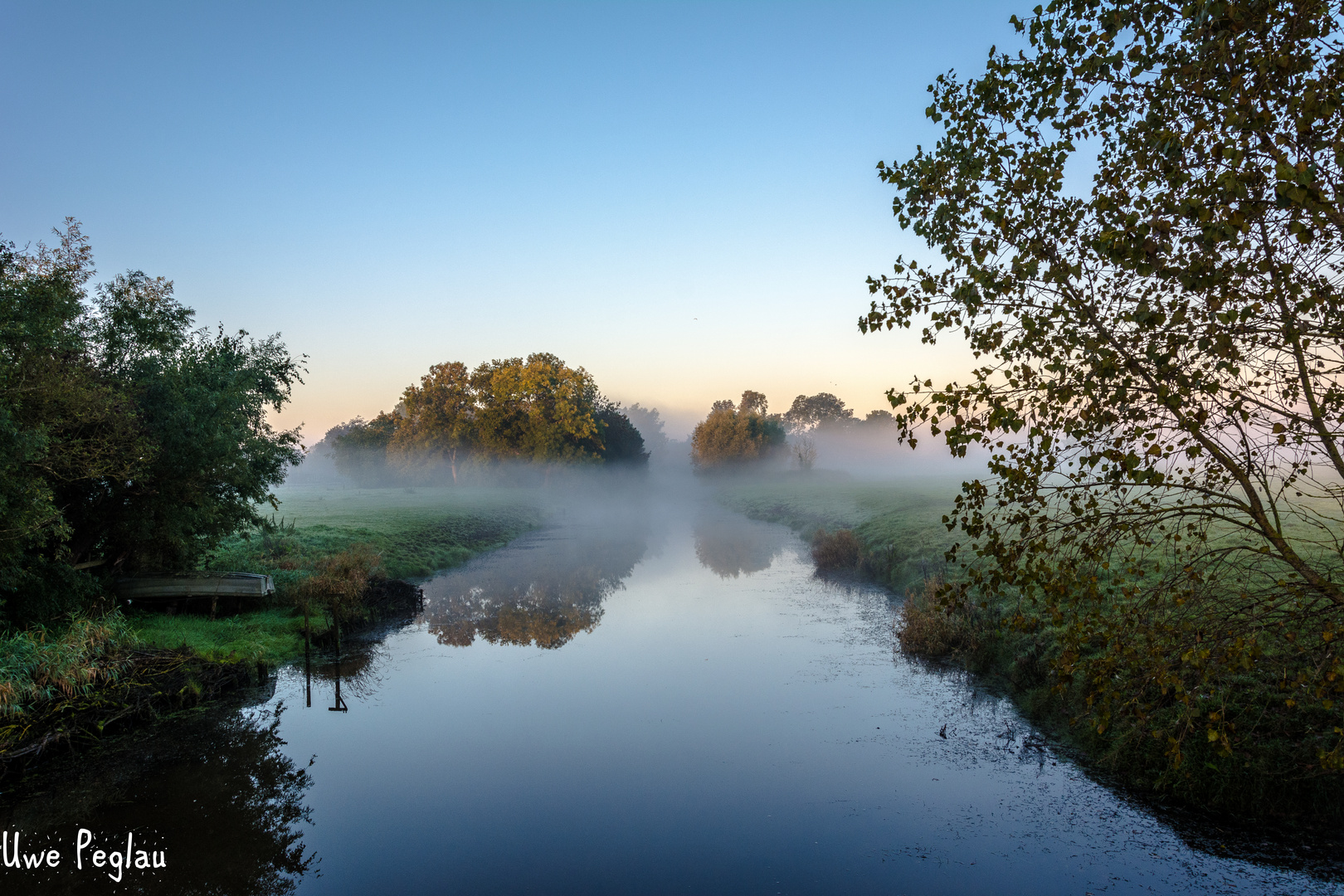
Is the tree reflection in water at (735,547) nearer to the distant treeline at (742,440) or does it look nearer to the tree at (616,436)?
the tree at (616,436)

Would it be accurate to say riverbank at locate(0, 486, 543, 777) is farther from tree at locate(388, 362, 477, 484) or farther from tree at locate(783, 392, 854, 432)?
tree at locate(783, 392, 854, 432)

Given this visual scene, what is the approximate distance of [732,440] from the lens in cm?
10238

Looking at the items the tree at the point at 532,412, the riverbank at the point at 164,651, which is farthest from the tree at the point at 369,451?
the riverbank at the point at 164,651

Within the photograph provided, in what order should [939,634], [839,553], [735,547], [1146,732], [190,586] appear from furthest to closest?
[735,547], [839,553], [190,586], [939,634], [1146,732]

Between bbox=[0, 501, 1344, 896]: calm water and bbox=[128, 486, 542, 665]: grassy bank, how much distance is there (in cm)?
195

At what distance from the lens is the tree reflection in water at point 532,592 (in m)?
19.2

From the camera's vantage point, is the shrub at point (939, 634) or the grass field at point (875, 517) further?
the grass field at point (875, 517)

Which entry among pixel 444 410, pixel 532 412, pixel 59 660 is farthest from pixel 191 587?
pixel 444 410

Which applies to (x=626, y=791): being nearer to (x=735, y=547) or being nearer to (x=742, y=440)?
(x=735, y=547)

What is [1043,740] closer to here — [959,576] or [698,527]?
[959,576]

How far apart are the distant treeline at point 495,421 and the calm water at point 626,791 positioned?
50.7 m

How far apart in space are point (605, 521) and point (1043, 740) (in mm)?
44741

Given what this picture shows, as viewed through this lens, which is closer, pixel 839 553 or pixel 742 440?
pixel 839 553

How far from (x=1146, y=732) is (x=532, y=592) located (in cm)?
1856
